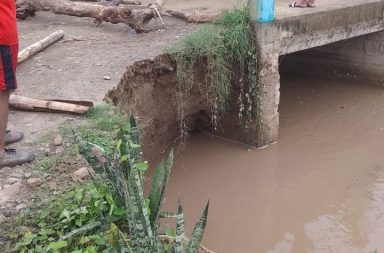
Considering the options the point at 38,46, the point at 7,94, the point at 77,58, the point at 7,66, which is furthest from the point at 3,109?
the point at 38,46

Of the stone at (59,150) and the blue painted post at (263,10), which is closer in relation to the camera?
Result: the stone at (59,150)

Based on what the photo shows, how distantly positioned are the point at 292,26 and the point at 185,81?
1535mm

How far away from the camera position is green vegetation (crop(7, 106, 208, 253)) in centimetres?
260

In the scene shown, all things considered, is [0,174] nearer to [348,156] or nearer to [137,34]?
[137,34]

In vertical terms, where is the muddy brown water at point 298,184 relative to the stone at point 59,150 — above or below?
below

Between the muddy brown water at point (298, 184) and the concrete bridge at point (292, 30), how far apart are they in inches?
20.1

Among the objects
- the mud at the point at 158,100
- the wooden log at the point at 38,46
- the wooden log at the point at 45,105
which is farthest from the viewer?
the wooden log at the point at 38,46

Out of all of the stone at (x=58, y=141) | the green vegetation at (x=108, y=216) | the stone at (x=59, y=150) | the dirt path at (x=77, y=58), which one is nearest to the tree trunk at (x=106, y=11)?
the dirt path at (x=77, y=58)

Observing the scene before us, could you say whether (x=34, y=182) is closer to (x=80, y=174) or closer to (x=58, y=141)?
(x=80, y=174)

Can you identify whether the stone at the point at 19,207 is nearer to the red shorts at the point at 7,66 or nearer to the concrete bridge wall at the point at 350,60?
the red shorts at the point at 7,66

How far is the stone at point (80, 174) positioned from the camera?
11.1 feet

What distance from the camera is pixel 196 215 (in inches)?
194

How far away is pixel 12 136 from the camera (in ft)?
12.5

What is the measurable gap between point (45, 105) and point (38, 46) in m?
1.71
